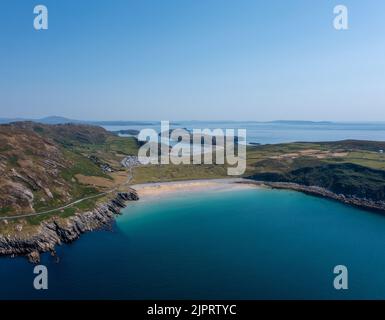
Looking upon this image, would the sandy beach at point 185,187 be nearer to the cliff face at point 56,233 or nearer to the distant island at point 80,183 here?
the distant island at point 80,183

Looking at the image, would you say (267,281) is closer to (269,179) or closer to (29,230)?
(29,230)

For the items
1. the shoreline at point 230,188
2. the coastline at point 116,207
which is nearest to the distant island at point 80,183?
the coastline at point 116,207

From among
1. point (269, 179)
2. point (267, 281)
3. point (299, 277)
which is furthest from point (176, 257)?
point (269, 179)

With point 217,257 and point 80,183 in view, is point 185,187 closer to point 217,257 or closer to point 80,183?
point 80,183

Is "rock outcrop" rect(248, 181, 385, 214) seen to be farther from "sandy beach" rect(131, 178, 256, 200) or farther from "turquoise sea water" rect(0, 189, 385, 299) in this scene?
"sandy beach" rect(131, 178, 256, 200)

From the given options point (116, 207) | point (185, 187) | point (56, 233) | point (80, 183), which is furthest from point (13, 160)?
point (185, 187)
